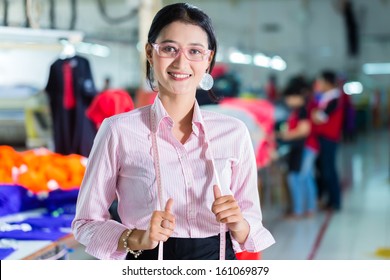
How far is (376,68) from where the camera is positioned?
1734cm

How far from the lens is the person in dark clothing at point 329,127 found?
6441 mm

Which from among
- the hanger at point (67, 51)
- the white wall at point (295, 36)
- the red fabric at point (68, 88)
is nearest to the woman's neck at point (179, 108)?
the hanger at point (67, 51)

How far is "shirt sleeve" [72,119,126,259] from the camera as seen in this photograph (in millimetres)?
1653

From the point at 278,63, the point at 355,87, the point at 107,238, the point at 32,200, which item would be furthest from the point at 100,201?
the point at 355,87

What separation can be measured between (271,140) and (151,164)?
14.9 ft

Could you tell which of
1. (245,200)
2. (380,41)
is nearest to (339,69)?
(380,41)

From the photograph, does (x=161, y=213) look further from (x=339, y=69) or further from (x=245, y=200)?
(x=339, y=69)

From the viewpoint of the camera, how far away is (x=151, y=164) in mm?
1641

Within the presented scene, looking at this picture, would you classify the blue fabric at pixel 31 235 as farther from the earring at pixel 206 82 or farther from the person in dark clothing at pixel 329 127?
the person in dark clothing at pixel 329 127

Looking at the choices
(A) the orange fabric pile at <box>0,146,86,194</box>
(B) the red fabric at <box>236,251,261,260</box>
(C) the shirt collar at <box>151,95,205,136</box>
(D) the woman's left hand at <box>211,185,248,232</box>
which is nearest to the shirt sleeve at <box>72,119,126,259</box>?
(C) the shirt collar at <box>151,95,205,136</box>

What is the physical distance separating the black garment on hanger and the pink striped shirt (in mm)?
2467

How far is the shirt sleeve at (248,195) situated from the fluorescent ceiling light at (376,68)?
1556cm

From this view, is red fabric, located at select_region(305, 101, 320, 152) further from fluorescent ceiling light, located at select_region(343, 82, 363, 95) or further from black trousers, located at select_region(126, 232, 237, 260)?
fluorescent ceiling light, located at select_region(343, 82, 363, 95)

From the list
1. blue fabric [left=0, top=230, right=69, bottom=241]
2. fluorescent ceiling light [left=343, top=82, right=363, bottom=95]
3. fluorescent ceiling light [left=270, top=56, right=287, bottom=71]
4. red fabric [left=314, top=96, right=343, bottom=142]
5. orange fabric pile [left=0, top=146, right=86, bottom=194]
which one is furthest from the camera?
fluorescent ceiling light [left=343, top=82, right=363, bottom=95]
